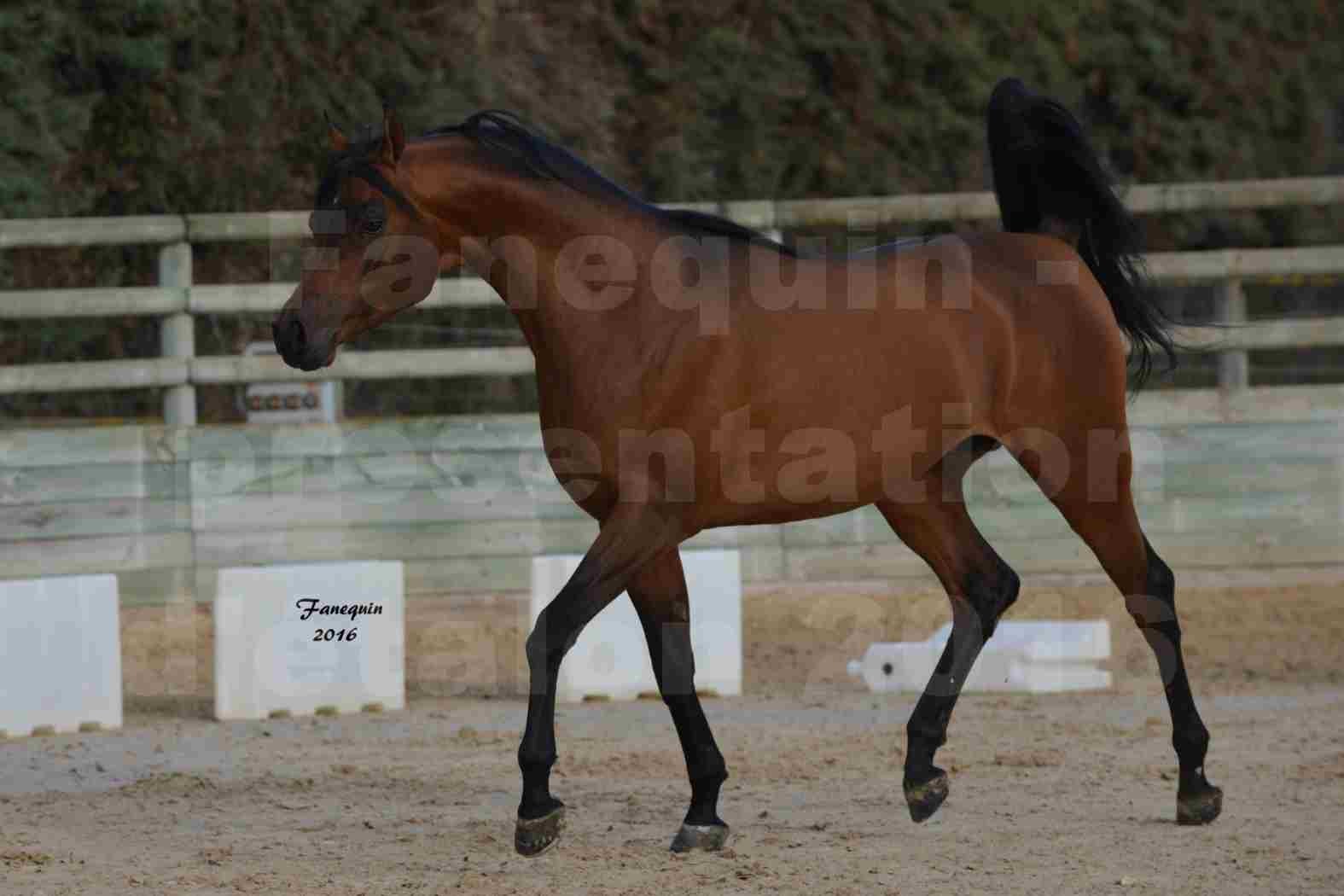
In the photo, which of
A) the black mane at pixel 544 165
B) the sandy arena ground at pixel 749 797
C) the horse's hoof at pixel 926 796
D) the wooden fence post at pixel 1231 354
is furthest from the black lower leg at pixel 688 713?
the wooden fence post at pixel 1231 354

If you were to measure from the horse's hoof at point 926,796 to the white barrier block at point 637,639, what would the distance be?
7.41ft

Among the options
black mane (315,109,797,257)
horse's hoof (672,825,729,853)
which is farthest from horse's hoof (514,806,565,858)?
black mane (315,109,797,257)

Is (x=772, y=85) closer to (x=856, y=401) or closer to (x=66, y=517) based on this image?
(x=66, y=517)

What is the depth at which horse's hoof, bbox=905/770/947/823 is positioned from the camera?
4.98m

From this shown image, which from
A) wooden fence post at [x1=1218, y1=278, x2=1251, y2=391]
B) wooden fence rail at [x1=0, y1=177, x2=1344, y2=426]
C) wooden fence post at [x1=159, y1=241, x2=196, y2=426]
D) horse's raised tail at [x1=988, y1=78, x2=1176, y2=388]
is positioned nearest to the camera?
horse's raised tail at [x1=988, y1=78, x2=1176, y2=388]

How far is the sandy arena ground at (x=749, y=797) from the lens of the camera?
4.51 meters

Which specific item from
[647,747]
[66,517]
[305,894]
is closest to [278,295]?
[66,517]

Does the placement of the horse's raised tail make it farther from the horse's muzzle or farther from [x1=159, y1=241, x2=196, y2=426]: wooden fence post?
[x1=159, y1=241, x2=196, y2=426]: wooden fence post

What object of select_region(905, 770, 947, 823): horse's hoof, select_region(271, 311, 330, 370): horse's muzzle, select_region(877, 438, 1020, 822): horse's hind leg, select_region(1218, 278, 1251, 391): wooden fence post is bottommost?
select_region(905, 770, 947, 823): horse's hoof

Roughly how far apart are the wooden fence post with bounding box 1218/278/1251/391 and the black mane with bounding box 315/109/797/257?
17.4 ft

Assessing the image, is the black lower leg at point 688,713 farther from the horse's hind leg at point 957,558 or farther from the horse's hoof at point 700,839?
the horse's hind leg at point 957,558

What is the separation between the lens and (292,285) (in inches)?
362

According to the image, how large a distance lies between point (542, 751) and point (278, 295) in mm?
4932

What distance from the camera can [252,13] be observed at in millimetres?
10375
